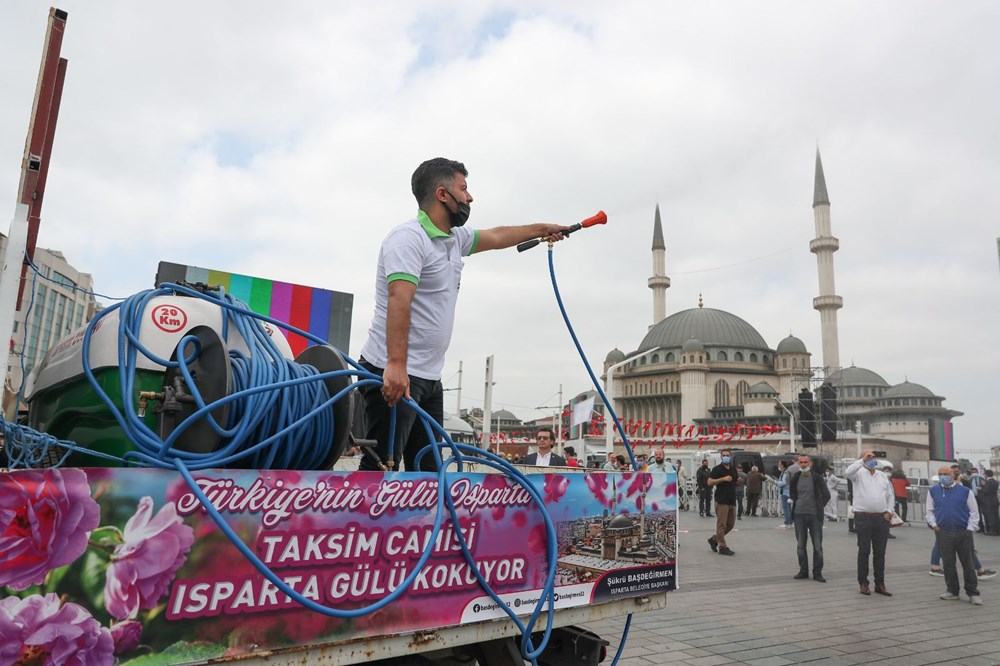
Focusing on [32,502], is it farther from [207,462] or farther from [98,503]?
[207,462]

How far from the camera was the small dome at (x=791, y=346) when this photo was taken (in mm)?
102812

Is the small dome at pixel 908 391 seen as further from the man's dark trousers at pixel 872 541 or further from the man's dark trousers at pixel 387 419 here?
the man's dark trousers at pixel 387 419

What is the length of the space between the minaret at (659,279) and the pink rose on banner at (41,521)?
113 meters

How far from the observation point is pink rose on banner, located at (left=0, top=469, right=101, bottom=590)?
1.69 m

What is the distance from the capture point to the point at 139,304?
2902mm

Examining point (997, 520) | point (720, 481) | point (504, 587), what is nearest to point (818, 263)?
point (997, 520)

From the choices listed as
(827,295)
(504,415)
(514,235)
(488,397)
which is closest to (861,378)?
(827,295)

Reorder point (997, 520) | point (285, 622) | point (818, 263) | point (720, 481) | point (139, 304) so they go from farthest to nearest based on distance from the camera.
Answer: point (818, 263)
point (997, 520)
point (720, 481)
point (139, 304)
point (285, 622)

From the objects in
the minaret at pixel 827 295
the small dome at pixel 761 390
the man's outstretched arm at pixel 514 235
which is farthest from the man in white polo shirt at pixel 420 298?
the small dome at pixel 761 390

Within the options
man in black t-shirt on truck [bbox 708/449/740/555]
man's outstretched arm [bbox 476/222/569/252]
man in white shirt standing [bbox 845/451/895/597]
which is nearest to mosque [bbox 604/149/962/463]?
man in black t-shirt on truck [bbox 708/449/740/555]

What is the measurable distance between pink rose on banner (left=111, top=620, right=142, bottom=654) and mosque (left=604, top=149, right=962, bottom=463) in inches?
3089

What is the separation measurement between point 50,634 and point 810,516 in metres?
11.0

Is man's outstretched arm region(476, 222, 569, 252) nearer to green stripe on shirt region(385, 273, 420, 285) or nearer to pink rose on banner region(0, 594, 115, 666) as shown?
green stripe on shirt region(385, 273, 420, 285)

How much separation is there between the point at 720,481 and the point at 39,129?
1311cm
